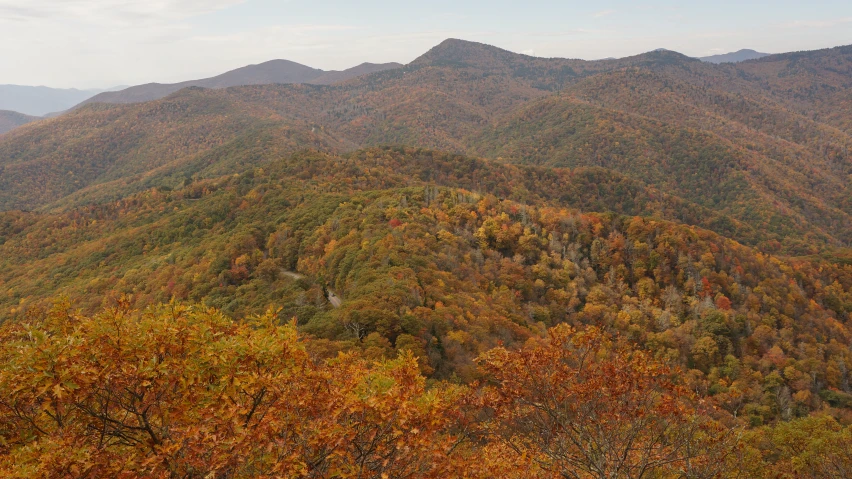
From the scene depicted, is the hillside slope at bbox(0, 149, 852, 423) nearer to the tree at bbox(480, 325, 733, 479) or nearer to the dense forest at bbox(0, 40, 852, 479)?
the dense forest at bbox(0, 40, 852, 479)

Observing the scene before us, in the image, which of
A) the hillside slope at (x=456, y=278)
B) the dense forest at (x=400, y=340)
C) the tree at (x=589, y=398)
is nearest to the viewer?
the dense forest at (x=400, y=340)

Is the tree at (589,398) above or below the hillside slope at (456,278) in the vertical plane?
above

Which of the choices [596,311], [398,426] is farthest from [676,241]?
[398,426]

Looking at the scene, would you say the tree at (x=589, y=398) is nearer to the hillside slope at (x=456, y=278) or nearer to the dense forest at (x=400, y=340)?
the dense forest at (x=400, y=340)

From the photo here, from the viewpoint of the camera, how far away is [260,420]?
11.0m

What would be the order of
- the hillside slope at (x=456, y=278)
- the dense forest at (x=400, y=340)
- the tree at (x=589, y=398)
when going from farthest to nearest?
the hillside slope at (x=456, y=278) → the tree at (x=589, y=398) → the dense forest at (x=400, y=340)

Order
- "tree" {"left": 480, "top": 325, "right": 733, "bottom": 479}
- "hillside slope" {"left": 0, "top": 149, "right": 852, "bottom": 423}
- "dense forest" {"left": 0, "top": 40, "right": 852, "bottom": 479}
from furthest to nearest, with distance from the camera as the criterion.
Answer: "hillside slope" {"left": 0, "top": 149, "right": 852, "bottom": 423}, "tree" {"left": 480, "top": 325, "right": 733, "bottom": 479}, "dense forest" {"left": 0, "top": 40, "right": 852, "bottom": 479}

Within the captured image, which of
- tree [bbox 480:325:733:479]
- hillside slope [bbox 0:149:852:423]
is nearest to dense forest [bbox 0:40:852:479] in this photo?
tree [bbox 480:325:733:479]

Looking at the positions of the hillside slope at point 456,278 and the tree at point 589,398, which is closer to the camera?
the tree at point 589,398

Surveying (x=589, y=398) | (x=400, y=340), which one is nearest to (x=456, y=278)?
(x=400, y=340)

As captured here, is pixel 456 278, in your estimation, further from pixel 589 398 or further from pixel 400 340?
pixel 589 398

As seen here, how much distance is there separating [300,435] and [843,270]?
16577 cm

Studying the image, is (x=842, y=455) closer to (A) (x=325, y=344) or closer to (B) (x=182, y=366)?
(A) (x=325, y=344)

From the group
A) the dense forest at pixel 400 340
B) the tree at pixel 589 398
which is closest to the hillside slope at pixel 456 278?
the dense forest at pixel 400 340
